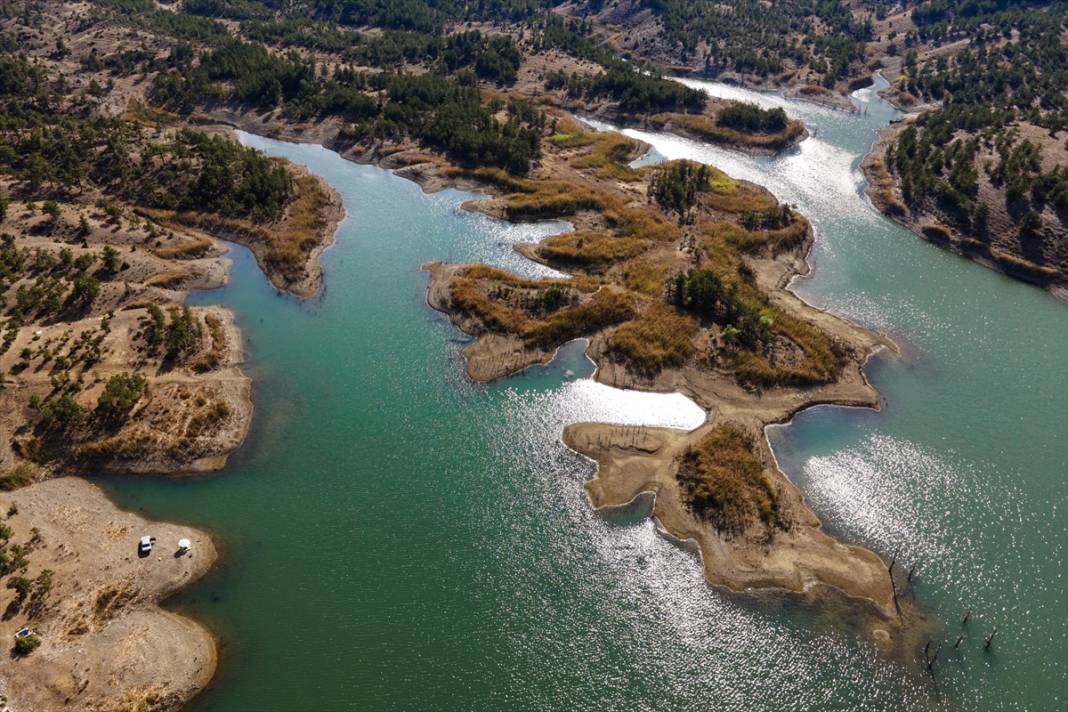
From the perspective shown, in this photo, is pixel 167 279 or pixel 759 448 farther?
pixel 167 279

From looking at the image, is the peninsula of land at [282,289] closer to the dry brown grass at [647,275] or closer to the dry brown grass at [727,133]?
the dry brown grass at [647,275]

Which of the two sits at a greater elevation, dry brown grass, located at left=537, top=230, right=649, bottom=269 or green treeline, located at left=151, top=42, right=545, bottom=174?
green treeline, located at left=151, top=42, right=545, bottom=174

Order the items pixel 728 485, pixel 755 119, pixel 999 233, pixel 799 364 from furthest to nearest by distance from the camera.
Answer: pixel 755 119, pixel 999 233, pixel 799 364, pixel 728 485

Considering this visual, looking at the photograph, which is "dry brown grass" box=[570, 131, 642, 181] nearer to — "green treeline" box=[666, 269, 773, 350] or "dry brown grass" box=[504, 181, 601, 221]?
"dry brown grass" box=[504, 181, 601, 221]

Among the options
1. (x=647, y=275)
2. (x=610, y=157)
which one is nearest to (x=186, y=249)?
(x=647, y=275)

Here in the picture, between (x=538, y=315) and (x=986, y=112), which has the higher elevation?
(x=986, y=112)

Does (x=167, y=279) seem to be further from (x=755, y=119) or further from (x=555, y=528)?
(x=755, y=119)

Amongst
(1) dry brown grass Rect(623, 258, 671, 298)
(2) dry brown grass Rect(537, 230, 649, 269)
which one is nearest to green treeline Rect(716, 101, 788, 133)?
(2) dry brown grass Rect(537, 230, 649, 269)

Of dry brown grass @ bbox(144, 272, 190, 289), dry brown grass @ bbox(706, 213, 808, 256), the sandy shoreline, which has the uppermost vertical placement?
dry brown grass @ bbox(706, 213, 808, 256)

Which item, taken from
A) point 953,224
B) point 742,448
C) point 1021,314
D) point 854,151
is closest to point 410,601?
point 742,448

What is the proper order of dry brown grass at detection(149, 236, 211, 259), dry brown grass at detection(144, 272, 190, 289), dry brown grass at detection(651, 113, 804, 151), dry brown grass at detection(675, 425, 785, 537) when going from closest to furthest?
dry brown grass at detection(675, 425, 785, 537)
dry brown grass at detection(144, 272, 190, 289)
dry brown grass at detection(149, 236, 211, 259)
dry brown grass at detection(651, 113, 804, 151)
